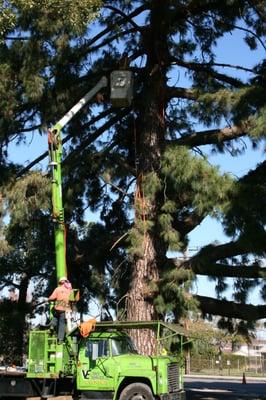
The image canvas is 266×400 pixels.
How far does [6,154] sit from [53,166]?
409 cm

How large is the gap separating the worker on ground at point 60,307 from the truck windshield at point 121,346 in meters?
1.10

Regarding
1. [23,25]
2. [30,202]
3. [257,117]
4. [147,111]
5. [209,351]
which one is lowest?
[209,351]

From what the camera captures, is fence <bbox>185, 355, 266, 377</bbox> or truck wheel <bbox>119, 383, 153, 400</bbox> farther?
fence <bbox>185, 355, 266, 377</bbox>

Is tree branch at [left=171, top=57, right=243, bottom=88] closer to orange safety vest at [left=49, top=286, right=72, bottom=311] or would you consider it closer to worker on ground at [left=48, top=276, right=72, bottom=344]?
worker on ground at [left=48, top=276, right=72, bottom=344]

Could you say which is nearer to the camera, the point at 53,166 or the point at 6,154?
the point at 53,166

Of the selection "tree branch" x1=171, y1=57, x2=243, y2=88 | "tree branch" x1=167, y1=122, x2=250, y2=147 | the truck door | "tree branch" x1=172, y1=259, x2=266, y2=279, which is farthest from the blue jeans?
"tree branch" x1=171, y1=57, x2=243, y2=88

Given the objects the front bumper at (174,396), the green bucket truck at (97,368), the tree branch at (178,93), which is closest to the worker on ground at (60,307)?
the green bucket truck at (97,368)

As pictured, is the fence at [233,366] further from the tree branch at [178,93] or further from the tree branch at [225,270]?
the tree branch at [225,270]

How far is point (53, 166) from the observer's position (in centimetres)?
1579

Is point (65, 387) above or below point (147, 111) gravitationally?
below

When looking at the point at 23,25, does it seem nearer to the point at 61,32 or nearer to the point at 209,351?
the point at 61,32

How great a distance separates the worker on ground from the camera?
1342 cm

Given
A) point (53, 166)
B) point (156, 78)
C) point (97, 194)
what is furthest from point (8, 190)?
point (156, 78)

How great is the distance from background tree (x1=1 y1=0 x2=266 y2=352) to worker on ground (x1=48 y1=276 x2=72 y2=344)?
2.84 m
